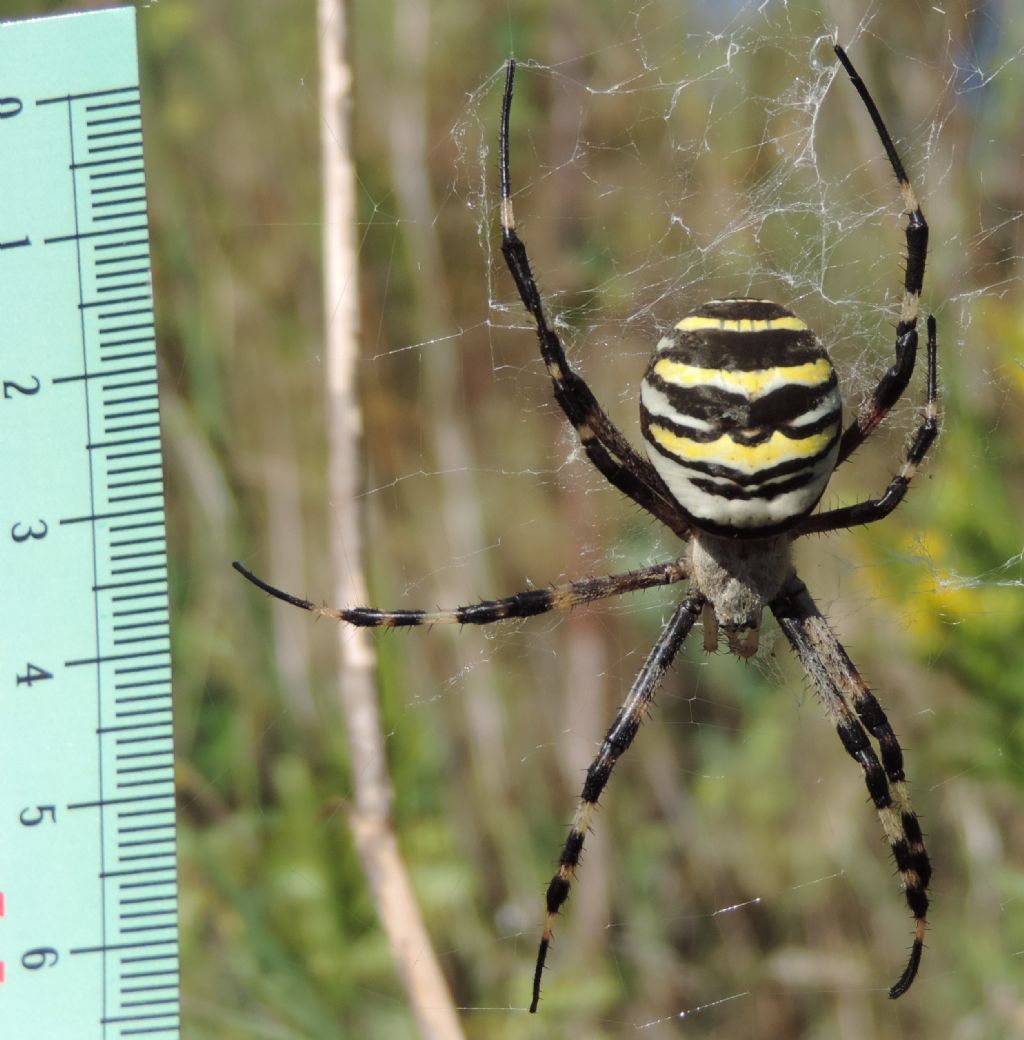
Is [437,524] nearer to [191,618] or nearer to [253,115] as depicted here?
[191,618]

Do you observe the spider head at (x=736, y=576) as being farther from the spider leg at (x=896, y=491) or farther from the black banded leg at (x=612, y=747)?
the spider leg at (x=896, y=491)

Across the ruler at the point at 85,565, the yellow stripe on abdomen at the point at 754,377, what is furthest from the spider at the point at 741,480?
the ruler at the point at 85,565

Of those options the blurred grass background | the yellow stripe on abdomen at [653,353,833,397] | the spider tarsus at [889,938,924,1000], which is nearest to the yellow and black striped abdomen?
the yellow stripe on abdomen at [653,353,833,397]

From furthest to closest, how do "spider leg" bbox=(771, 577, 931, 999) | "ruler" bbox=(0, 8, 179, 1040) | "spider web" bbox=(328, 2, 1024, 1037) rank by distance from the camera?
"spider web" bbox=(328, 2, 1024, 1037) → "spider leg" bbox=(771, 577, 931, 999) → "ruler" bbox=(0, 8, 179, 1040)

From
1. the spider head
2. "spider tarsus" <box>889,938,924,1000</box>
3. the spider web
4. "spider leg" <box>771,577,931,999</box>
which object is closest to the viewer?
"spider tarsus" <box>889,938,924,1000</box>

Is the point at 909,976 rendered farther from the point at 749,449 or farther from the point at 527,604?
the point at 749,449

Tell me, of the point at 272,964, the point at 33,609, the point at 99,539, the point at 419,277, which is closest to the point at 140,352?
the point at 99,539

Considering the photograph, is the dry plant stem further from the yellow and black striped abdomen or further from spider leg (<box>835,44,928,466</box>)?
spider leg (<box>835,44,928,466</box>)
